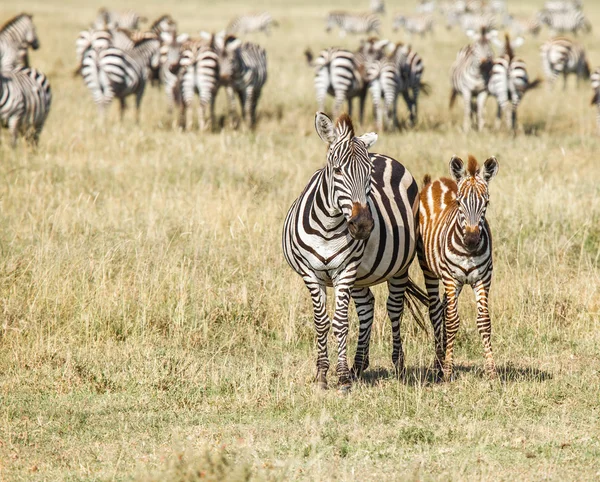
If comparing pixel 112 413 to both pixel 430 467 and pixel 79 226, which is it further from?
pixel 79 226

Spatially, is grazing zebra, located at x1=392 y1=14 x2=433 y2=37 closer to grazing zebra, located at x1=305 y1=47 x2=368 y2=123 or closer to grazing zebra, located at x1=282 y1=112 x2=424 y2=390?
grazing zebra, located at x1=305 y1=47 x2=368 y2=123

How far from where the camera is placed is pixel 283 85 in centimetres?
2358

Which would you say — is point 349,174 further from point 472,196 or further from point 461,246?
point 461,246

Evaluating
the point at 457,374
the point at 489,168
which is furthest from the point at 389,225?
the point at 457,374

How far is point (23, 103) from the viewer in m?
14.3

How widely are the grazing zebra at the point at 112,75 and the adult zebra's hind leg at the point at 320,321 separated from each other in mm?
13658

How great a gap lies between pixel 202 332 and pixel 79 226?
2784 mm

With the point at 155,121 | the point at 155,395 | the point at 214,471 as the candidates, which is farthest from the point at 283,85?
the point at 214,471

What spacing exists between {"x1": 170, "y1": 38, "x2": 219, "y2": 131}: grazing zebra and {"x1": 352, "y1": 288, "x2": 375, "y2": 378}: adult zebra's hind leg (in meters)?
12.2

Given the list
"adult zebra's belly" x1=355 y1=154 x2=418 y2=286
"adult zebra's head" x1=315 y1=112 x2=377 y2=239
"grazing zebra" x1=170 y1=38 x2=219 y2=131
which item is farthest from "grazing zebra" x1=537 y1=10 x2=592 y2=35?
"adult zebra's head" x1=315 y1=112 x2=377 y2=239

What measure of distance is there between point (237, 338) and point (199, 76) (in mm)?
12260

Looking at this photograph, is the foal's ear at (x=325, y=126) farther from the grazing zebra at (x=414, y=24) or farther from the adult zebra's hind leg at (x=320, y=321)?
the grazing zebra at (x=414, y=24)

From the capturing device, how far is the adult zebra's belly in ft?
21.8

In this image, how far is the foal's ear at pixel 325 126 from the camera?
20.4 ft
